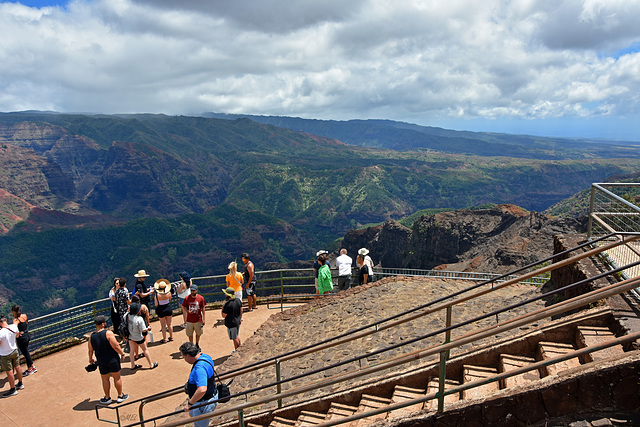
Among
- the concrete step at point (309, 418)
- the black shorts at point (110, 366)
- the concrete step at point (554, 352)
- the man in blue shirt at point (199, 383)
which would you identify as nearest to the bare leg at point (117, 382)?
the black shorts at point (110, 366)

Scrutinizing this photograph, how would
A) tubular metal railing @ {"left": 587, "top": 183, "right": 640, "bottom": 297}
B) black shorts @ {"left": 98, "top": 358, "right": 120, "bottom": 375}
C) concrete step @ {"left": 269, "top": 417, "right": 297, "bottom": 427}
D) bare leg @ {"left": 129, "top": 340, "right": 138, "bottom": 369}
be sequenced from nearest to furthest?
concrete step @ {"left": 269, "top": 417, "right": 297, "bottom": 427}, tubular metal railing @ {"left": 587, "top": 183, "right": 640, "bottom": 297}, black shorts @ {"left": 98, "top": 358, "right": 120, "bottom": 375}, bare leg @ {"left": 129, "top": 340, "right": 138, "bottom": 369}

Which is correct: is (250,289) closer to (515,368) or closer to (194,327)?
(194,327)

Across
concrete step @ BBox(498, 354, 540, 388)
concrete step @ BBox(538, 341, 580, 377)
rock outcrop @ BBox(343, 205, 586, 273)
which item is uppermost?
concrete step @ BBox(538, 341, 580, 377)

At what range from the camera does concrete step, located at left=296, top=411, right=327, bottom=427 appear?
611cm

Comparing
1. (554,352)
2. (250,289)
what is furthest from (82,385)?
(554,352)

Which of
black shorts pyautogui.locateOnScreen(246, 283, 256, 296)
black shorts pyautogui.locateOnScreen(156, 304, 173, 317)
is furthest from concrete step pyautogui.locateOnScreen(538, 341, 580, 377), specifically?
black shorts pyautogui.locateOnScreen(246, 283, 256, 296)

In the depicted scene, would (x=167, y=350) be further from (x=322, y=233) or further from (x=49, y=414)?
(x=322, y=233)

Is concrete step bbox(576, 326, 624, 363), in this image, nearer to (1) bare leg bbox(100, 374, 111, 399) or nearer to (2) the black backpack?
(1) bare leg bbox(100, 374, 111, 399)

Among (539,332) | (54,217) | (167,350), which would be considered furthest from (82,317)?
(54,217)

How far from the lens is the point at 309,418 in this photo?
20.5 ft

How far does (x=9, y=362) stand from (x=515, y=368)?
9.91m

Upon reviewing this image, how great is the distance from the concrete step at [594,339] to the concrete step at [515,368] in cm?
57

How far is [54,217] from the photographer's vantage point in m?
181

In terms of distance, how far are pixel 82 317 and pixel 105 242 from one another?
15171 centimetres
